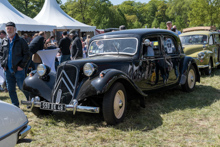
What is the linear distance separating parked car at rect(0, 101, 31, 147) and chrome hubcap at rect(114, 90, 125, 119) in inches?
69.1

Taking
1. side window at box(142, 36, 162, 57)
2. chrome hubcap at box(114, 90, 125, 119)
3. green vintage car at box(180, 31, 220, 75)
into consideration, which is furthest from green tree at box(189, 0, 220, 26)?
chrome hubcap at box(114, 90, 125, 119)

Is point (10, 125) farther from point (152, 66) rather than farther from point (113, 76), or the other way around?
point (152, 66)

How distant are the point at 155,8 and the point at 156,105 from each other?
86.8m

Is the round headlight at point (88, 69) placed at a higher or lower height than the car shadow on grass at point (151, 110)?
higher

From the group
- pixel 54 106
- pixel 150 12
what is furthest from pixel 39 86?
pixel 150 12

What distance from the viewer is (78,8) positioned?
47.0m

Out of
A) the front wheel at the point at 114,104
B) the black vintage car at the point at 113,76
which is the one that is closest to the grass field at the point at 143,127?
the front wheel at the point at 114,104

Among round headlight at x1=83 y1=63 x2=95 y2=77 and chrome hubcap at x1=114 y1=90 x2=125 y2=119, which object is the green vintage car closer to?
chrome hubcap at x1=114 y1=90 x2=125 y2=119

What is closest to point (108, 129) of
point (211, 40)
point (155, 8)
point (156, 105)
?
point (156, 105)

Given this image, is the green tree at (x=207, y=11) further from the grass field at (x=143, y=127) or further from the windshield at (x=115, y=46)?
the windshield at (x=115, y=46)

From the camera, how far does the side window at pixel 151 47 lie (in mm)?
5000

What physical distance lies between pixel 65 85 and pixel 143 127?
150 centimetres

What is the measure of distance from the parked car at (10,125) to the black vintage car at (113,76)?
128 centimetres

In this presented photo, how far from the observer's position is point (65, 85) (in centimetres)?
420
